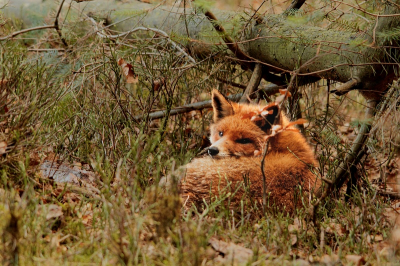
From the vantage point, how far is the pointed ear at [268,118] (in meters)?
3.42

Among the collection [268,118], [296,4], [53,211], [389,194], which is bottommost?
[389,194]

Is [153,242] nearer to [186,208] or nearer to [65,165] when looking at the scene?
[186,208]

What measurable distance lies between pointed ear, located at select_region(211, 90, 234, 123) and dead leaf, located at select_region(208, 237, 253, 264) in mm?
1282

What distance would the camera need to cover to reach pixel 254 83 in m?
4.61

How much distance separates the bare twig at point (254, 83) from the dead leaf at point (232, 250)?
2.03 metres

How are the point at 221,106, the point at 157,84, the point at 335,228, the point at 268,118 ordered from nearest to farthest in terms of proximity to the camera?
1. the point at 335,228
2. the point at 268,118
3. the point at 221,106
4. the point at 157,84

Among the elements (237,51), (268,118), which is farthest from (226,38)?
(268,118)

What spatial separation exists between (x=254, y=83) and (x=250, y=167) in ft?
4.29

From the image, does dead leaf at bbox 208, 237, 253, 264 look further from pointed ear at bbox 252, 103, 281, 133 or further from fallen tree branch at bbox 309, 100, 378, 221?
fallen tree branch at bbox 309, 100, 378, 221

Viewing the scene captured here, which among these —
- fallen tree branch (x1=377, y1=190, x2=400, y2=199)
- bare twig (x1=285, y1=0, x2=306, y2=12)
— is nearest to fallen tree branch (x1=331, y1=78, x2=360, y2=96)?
fallen tree branch (x1=377, y1=190, x2=400, y2=199)

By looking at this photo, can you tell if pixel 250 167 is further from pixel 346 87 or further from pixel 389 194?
pixel 389 194

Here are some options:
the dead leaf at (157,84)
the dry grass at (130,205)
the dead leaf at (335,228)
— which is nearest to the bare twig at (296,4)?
the dry grass at (130,205)

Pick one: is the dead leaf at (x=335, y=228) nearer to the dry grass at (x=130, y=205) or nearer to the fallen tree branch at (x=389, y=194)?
the dry grass at (x=130, y=205)

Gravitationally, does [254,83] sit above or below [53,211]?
above
